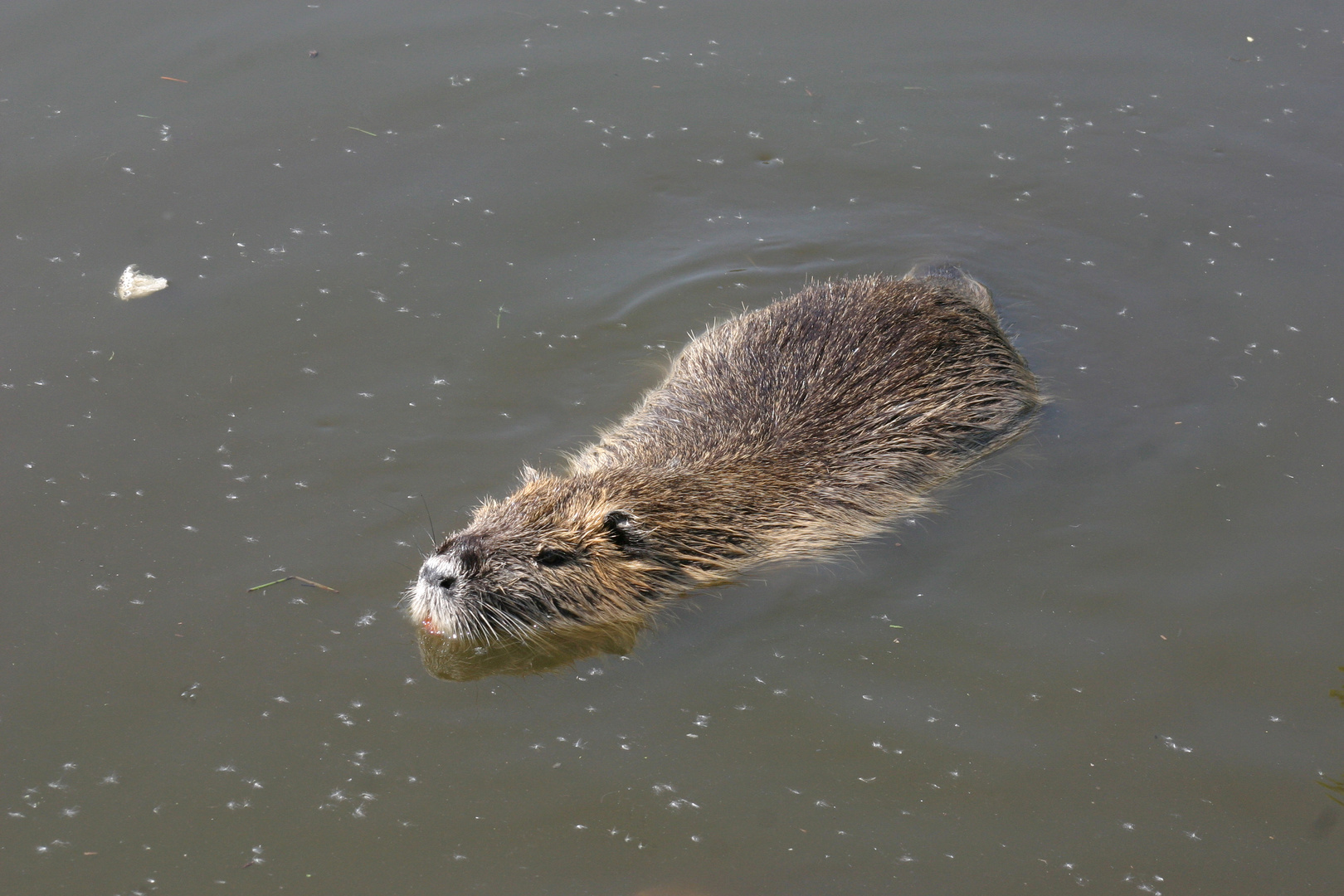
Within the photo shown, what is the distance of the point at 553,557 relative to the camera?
4.05 metres

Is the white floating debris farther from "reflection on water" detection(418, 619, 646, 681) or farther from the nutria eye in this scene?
the nutria eye

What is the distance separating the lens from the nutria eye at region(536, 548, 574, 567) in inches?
159

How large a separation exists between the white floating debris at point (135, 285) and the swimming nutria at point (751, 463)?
2244 millimetres

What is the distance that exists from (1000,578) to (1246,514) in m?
1.12

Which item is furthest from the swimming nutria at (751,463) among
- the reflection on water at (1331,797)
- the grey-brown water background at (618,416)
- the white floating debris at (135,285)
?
the white floating debris at (135,285)

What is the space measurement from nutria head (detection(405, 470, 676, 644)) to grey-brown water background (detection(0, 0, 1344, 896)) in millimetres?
195

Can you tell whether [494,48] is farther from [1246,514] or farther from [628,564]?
[1246,514]

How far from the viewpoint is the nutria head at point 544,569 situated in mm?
3912

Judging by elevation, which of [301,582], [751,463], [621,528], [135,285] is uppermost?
[135,285]

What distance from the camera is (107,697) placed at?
368 cm

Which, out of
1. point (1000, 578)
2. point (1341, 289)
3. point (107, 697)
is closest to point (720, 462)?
point (1000, 578)

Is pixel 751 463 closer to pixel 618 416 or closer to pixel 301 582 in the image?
pixel 618 416

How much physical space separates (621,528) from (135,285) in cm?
292

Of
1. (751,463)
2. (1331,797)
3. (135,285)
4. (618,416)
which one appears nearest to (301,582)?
(618,416)
